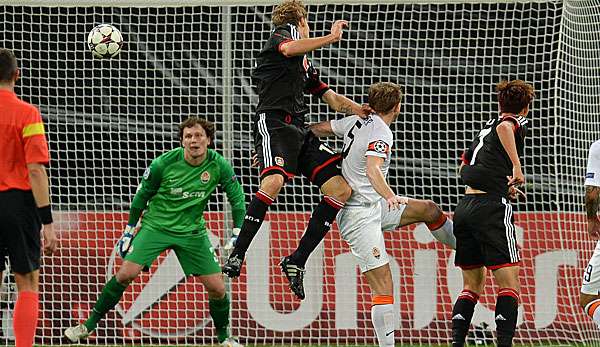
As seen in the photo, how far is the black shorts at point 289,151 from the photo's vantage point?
26.0ft

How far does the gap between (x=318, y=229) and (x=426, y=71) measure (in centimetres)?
397

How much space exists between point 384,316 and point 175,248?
2508 mm

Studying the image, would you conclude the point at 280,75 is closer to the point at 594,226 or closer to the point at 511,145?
the point at 511,145

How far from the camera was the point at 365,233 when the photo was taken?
26.2ft

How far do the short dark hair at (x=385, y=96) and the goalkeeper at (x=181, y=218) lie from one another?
2.03 meters

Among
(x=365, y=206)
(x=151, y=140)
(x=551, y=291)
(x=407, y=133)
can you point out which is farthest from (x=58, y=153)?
(x=551, y=291)

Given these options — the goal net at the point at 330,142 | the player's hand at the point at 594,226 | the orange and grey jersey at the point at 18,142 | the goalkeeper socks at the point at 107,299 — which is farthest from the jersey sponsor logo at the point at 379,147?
the goal net at the point at 330,142

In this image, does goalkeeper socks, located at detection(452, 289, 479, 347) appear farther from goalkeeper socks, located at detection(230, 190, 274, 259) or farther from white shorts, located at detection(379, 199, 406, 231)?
goalkeeper socks, located at detection(230, 190, 274, 259)

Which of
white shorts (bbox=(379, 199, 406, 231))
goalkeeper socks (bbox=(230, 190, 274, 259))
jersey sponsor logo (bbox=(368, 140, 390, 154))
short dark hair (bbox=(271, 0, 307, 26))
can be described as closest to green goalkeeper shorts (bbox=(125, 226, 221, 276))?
goalkeeper socks (bbox=(230, 190, 274, 259))

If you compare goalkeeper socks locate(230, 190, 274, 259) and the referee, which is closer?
the referee

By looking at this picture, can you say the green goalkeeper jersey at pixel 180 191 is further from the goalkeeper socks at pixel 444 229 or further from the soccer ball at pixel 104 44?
the goalkeeper socks at pixel 444 229

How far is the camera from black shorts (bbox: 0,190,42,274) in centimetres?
676

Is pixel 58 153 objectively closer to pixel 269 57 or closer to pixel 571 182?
pixel 269 57

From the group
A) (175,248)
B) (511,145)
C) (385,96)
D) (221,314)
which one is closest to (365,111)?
(385,96)
